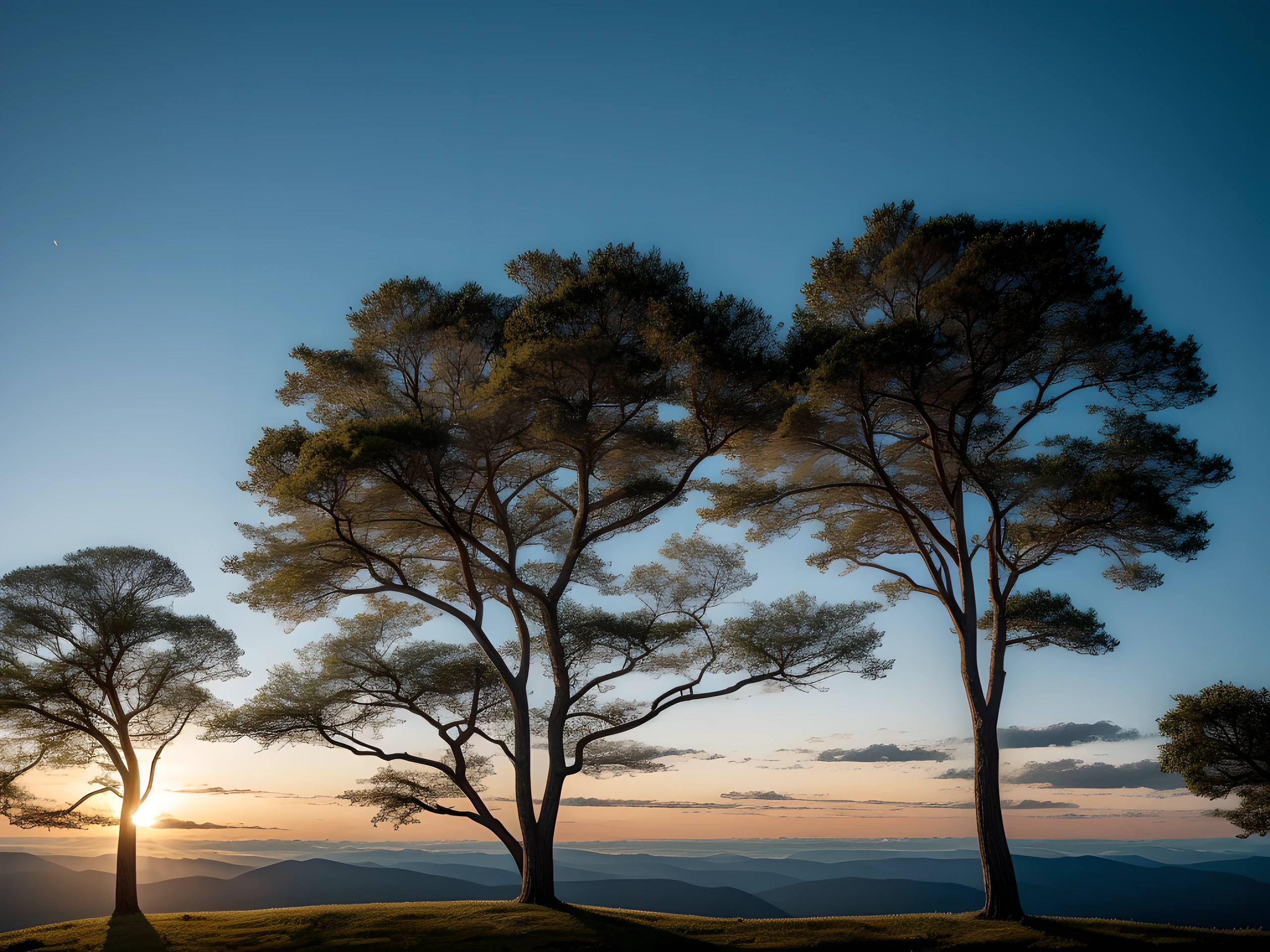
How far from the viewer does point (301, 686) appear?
50.9 feet

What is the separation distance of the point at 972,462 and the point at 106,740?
19.7 m

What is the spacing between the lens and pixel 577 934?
1076 centimetres

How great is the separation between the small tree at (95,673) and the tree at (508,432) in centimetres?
570

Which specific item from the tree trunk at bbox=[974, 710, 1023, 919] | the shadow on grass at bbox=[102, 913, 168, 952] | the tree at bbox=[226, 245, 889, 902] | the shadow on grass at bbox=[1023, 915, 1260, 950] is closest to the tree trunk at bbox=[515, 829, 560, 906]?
the tree at bbox=[226, 245, 889, 902]

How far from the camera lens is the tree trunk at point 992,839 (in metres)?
11.5

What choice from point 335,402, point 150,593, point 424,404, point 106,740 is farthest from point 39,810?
point 424,404

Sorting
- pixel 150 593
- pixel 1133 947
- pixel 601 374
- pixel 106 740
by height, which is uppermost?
pixel 601 374

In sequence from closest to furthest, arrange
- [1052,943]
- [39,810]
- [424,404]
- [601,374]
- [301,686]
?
[1052,943], [601,374], [424,404], [301,686], [39,810]

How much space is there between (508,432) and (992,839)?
399 inches

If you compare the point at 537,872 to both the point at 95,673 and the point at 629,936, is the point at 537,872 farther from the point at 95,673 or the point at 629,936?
the point at 95,673

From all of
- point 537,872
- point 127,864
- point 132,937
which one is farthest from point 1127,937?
point 127,864

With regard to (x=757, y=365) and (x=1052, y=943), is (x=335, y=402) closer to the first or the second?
(x=757, y=365)

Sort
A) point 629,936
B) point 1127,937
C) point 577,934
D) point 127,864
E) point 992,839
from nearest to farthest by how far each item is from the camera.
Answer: point 1127,937, point 577,934, point 629,936, point 992,839, point 127,864

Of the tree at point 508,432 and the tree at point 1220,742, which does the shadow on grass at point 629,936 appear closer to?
the tree at point 508,432
